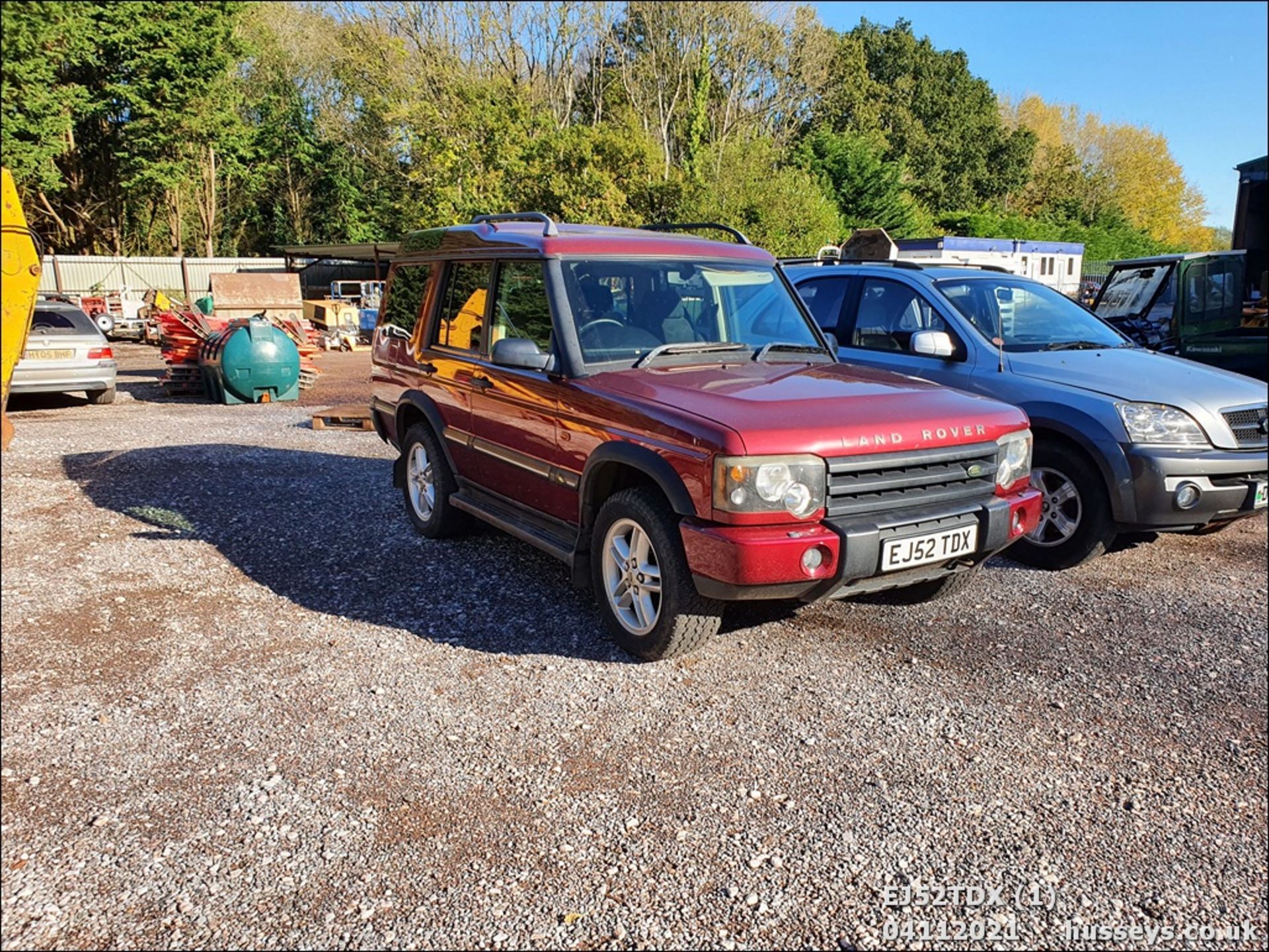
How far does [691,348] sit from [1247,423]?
9.11ft

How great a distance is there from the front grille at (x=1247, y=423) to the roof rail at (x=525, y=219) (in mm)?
3606

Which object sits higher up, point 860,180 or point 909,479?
point 860,180

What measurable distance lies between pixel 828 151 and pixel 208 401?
84.2 feet

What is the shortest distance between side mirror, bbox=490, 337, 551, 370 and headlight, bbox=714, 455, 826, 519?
4.39 ft

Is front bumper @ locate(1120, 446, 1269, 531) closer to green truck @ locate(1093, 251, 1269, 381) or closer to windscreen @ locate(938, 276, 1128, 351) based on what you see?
windscreen @ locate(938, 276, 1128, 351)

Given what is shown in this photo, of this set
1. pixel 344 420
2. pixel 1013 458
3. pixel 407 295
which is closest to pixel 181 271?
pixel 344 420

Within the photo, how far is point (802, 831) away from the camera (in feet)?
9.39

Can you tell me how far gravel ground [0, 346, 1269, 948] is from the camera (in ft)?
4.06

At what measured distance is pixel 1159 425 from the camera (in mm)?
4656

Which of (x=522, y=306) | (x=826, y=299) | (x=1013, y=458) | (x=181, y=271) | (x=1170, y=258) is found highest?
(x=181, y=271)

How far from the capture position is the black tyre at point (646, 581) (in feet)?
12.5

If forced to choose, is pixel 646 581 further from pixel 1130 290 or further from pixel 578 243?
pixel 1130 290

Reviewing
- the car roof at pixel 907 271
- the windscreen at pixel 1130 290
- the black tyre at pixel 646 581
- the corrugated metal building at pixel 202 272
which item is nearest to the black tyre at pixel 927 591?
the black tyre at pixel 646 581

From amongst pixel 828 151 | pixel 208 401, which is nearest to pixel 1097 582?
pixel 208 401
